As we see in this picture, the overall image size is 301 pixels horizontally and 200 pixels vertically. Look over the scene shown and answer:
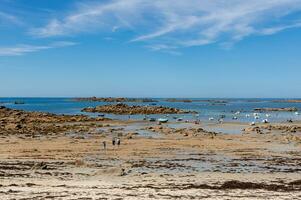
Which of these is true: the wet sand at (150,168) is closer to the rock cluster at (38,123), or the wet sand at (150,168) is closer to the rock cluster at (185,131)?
the rock cluster at (185,131)

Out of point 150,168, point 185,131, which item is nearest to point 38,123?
point 185,131

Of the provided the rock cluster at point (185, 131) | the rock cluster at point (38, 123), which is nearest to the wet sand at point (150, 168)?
the rock cluster at point (185, 131)

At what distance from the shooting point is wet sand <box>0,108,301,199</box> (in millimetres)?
19969

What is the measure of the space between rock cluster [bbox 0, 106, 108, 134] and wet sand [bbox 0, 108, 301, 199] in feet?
26.0

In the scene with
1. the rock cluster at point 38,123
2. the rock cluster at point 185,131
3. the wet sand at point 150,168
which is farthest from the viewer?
the rock cluster at point 38,123

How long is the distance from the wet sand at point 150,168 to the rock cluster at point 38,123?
7.92 meters

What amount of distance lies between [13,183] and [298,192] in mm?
12979

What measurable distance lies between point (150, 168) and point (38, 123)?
4204cm

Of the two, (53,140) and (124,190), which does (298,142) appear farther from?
(124,190)

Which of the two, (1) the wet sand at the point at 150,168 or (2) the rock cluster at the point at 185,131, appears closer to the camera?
(1) the wet sand at the point at 150,168

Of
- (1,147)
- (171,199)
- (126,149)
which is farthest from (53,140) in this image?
(171,199)

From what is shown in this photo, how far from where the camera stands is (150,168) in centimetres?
2756

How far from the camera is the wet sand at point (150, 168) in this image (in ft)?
65.5

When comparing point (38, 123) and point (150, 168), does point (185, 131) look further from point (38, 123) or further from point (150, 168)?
point (150, 168)
